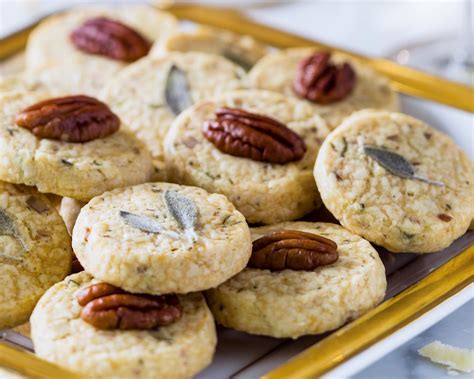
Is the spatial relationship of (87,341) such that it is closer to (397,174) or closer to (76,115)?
(76,115)

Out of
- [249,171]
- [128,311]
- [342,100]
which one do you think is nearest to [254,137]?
[249,171]

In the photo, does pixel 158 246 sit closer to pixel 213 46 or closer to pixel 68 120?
pixel 68 120

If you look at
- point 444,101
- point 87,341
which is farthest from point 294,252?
point 444,101

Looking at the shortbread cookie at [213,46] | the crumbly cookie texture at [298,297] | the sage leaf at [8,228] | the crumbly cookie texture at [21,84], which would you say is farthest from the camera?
the shortbread cookie at [213,46]

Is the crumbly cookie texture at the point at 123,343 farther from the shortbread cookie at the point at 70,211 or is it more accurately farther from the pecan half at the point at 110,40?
the pecan half at the point at 110,40

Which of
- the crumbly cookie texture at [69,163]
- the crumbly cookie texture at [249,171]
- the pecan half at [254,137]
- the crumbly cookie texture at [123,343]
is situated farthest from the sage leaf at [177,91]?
the crumbly cookie texture at [123,343]
